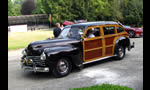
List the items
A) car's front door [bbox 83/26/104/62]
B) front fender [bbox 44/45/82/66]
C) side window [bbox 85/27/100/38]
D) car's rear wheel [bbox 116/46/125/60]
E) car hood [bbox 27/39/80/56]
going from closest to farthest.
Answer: front fender [bbox 44/45/82/66], car hood [bbox 27/39/80/56], car's front door [bbox 83/26/104/62], side window [bbox 85/27/100/38], car's rear wheel [bbox 116/46/125/60]

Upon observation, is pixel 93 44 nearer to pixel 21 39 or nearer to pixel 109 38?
pixel 109 38

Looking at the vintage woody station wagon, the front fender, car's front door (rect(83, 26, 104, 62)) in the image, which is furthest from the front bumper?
car's front door (rect(83, 26, 104, 62))

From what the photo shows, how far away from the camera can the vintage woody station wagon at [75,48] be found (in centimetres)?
640

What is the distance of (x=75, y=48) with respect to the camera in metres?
7.03

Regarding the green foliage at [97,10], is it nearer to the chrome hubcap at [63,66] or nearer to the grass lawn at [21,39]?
the grass lawn at [21,39]

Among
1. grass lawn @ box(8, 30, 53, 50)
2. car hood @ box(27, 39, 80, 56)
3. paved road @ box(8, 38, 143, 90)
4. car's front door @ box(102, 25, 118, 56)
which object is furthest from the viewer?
grass lawn @ box(8, 30, 53, 50)

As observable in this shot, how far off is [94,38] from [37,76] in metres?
2.81

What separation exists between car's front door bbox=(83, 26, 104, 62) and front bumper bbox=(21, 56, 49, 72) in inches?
72.8

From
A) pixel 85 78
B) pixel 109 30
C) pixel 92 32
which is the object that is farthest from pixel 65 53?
pixel 109 30

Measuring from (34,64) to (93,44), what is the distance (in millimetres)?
2635

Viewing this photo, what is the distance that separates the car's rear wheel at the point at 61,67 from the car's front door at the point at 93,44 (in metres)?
0.91

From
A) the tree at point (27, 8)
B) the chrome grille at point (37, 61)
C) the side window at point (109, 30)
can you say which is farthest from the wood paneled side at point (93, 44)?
the tree at point (27, 8)

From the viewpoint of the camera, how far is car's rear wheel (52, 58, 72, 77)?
649 cm

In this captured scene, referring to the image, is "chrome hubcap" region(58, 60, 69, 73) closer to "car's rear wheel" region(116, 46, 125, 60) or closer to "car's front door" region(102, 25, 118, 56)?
"car's front door" region(102, 25, 118, 56)
